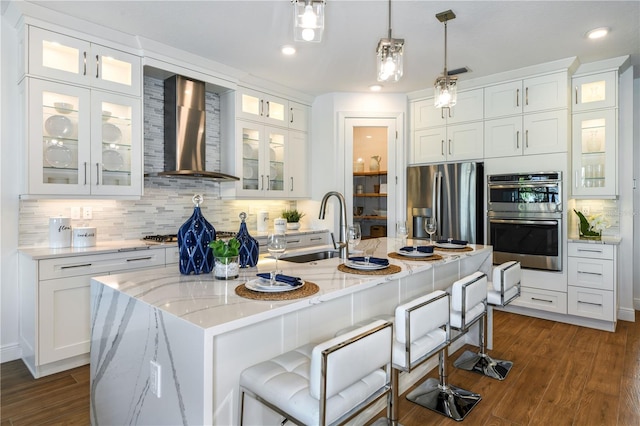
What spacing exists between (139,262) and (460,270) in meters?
2.59

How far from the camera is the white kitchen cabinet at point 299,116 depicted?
15.5 feet

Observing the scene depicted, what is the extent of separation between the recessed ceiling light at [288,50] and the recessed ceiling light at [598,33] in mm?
2540

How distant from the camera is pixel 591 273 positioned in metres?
3.68

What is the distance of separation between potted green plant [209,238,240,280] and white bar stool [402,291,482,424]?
78 centimetres

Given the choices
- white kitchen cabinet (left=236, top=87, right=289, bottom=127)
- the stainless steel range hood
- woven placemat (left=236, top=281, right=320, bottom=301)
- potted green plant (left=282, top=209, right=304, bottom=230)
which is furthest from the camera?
potted green plant (left=282, top=209, right=304, bottom=230)

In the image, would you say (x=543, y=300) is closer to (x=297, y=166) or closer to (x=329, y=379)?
(x=297, y=166)

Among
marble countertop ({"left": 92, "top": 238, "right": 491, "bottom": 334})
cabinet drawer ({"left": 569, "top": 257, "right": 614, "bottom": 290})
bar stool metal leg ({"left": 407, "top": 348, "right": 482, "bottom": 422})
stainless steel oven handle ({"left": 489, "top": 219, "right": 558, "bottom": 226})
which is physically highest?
stainless steel oven handle ({"left": 489, "top": 219, "right": 558, "bottom": 226})

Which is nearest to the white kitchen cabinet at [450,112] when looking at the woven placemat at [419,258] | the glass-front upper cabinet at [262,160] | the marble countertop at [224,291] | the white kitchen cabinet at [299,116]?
the white kitchen cabinet at [299,116]

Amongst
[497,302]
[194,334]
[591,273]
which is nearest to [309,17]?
[194,334]

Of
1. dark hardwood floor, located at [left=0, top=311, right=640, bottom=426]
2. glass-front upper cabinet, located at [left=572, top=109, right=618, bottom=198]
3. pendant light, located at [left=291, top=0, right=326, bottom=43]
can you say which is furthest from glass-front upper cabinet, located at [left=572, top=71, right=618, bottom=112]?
pendant light, located at [left=291, top=0, right=326, bottom=43]

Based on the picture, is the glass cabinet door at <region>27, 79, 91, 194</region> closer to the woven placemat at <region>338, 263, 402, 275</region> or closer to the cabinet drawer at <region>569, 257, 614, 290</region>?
the woven placemat at <region>338, 263, 402, 275</region>

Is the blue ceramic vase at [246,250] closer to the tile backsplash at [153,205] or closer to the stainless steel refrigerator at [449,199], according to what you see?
the tile backsplash at [153,205]

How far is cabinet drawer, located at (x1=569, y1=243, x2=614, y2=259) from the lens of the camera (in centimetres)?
358

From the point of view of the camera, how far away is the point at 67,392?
241cm
